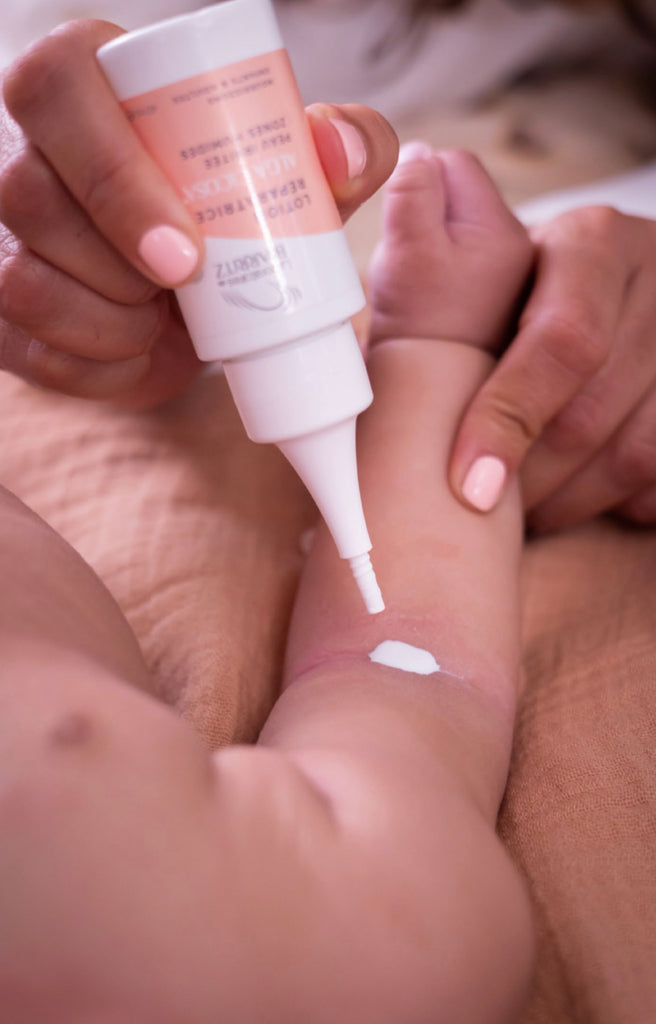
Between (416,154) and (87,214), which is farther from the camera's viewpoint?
(416,154)

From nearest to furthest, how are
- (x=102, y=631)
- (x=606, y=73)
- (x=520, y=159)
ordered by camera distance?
(x=102, y=631) < (x=520, y=159) < (x=606, y=73)

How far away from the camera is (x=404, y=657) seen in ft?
1.99

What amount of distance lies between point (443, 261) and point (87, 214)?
35 centimetres

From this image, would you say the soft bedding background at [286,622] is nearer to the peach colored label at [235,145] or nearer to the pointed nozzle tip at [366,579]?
the pointed nozzle tip at [366,579]

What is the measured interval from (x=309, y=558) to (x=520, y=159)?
98 cm

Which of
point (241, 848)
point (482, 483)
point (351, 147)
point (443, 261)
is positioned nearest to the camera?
point (241, 848)

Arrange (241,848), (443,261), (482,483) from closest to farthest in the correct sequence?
1. (241,848)
2. (482,483)
3. (443,261)

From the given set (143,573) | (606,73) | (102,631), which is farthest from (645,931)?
(606,73)

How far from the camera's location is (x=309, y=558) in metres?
0.72

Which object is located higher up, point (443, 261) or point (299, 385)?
point (299, 385)

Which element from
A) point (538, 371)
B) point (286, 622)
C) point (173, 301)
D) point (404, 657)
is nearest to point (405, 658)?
point (404, 657)

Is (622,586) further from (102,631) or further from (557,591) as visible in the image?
(102,631)

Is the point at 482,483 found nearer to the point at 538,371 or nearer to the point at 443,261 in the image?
the point at 538,371

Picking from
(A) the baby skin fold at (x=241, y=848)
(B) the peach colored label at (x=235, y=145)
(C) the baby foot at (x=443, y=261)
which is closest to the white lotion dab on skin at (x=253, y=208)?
(B) the peach colored label at (x=235, y=145)
